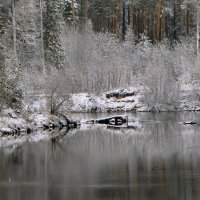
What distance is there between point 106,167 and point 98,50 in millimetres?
45344

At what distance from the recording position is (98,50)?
6888cm

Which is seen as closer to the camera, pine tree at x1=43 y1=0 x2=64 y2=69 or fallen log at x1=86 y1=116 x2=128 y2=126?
fallen log at x1=86 y1=116 x2=128 y2=126

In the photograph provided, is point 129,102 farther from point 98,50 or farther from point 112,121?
point 112,121

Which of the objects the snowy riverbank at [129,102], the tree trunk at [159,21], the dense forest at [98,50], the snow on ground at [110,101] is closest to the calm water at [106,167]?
the dense forest at [98,50]

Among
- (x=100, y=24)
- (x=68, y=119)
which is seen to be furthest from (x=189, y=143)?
(x=100, y=24)

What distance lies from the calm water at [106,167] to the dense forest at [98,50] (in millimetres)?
13291

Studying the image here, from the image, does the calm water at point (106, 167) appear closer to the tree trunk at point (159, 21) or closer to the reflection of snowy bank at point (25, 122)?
the reflection of snowy bank at point (25, 122)

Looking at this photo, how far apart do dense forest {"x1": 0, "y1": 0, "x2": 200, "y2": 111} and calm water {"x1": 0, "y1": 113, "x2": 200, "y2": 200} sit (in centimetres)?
1329

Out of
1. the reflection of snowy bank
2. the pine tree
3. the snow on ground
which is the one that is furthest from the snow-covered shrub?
the reflection of snowy bank

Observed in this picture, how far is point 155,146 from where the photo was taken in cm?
3152

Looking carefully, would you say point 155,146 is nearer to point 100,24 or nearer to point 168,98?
point 168,98

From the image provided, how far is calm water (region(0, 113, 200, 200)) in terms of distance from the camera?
744 inches

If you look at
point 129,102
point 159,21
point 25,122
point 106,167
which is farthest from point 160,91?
point 106,167

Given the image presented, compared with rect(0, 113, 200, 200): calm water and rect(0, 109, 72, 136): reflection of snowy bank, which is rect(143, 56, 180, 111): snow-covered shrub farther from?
rect(0, 113, 200, 200): calm water
